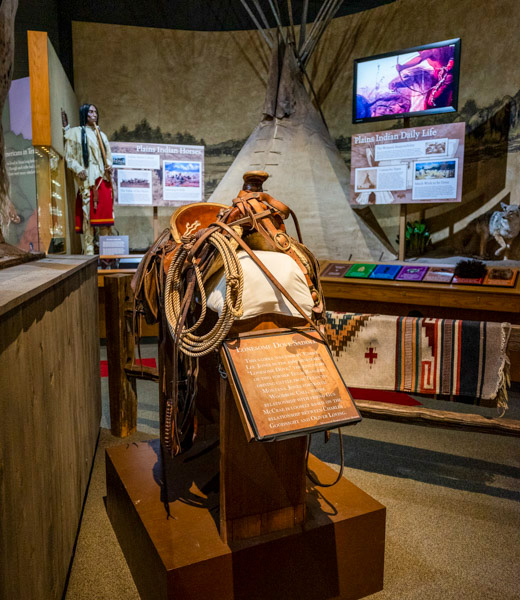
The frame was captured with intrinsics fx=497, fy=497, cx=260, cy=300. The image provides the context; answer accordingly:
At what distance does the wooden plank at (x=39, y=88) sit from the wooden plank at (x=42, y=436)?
360 centimetres

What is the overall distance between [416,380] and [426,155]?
149 inches

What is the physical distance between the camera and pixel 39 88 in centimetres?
533

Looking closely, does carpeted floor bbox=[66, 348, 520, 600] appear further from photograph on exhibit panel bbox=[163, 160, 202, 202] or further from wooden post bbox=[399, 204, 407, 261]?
photograph on exhibit panel bbox=[163, 160, 202, 202]

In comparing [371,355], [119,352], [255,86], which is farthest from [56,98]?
[371,355]

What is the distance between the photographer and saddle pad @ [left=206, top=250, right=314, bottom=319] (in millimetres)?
1379

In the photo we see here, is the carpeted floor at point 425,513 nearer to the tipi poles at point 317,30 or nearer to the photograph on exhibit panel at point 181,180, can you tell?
the photograph on exhibit panel at point 181,180

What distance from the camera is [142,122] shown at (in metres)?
8.98

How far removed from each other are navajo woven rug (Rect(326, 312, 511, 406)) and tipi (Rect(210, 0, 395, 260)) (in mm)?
4562

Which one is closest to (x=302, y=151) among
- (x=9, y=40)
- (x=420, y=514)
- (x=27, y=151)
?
(x=27, y=151)

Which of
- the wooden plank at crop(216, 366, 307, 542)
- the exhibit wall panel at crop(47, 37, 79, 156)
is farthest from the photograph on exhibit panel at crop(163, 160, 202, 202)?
the wooden plank at crop(216, 366, 307, 542)

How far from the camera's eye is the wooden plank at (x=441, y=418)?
6.83ft

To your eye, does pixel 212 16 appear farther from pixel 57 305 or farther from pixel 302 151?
pixel 57 305

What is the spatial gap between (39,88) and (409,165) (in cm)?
411

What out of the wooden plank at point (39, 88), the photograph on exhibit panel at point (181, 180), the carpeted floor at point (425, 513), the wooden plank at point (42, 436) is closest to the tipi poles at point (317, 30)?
the photograph on exhibit panel at point (181, 180)
